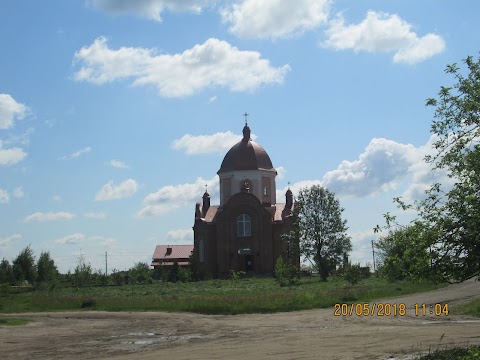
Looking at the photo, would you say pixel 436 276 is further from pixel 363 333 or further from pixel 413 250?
pixel 363 333

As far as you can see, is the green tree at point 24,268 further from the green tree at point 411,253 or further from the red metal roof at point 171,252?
the green tree at point 411,253

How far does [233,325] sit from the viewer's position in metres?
23.7

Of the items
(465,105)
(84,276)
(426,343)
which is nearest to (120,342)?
(426,343)

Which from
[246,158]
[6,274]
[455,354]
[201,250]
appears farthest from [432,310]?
[6,274]

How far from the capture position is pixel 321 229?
61.0m

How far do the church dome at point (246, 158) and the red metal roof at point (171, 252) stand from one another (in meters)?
21.8

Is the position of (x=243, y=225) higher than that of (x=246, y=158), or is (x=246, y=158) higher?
(x=246, y=158)

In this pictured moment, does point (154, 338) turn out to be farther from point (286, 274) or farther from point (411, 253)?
point (286, 274)

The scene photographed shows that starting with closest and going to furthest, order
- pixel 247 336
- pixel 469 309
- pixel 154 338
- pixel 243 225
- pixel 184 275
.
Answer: pixel 247 336 < pixel 154 338 < pixel 469 309 < pixel 184 275 < pixel 243 225

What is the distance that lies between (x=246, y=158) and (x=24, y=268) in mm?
30085

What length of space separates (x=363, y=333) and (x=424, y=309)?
670 centimetres

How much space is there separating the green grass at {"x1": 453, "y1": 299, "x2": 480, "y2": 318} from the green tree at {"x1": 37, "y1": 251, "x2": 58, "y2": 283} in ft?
178

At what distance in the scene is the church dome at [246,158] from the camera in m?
73.1

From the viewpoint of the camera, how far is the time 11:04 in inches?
932
